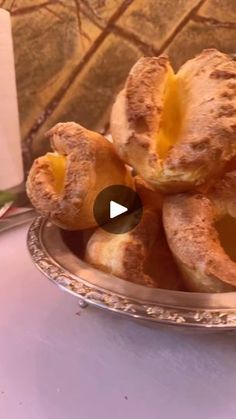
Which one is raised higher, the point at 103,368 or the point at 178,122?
the point at 178,122

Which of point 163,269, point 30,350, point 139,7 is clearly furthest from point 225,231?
point 139,7

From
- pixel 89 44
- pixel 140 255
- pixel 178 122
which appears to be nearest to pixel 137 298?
pixel 140 255

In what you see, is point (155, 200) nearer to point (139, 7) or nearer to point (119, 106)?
point (119, 106)

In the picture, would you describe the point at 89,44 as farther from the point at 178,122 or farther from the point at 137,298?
the point at 137,298

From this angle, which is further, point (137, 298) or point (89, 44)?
point (89, 44)

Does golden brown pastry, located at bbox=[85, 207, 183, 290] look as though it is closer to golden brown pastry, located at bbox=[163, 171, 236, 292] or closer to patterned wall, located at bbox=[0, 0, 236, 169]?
golden brown pastry, located at bbox=[163, 171, 236, 292]
